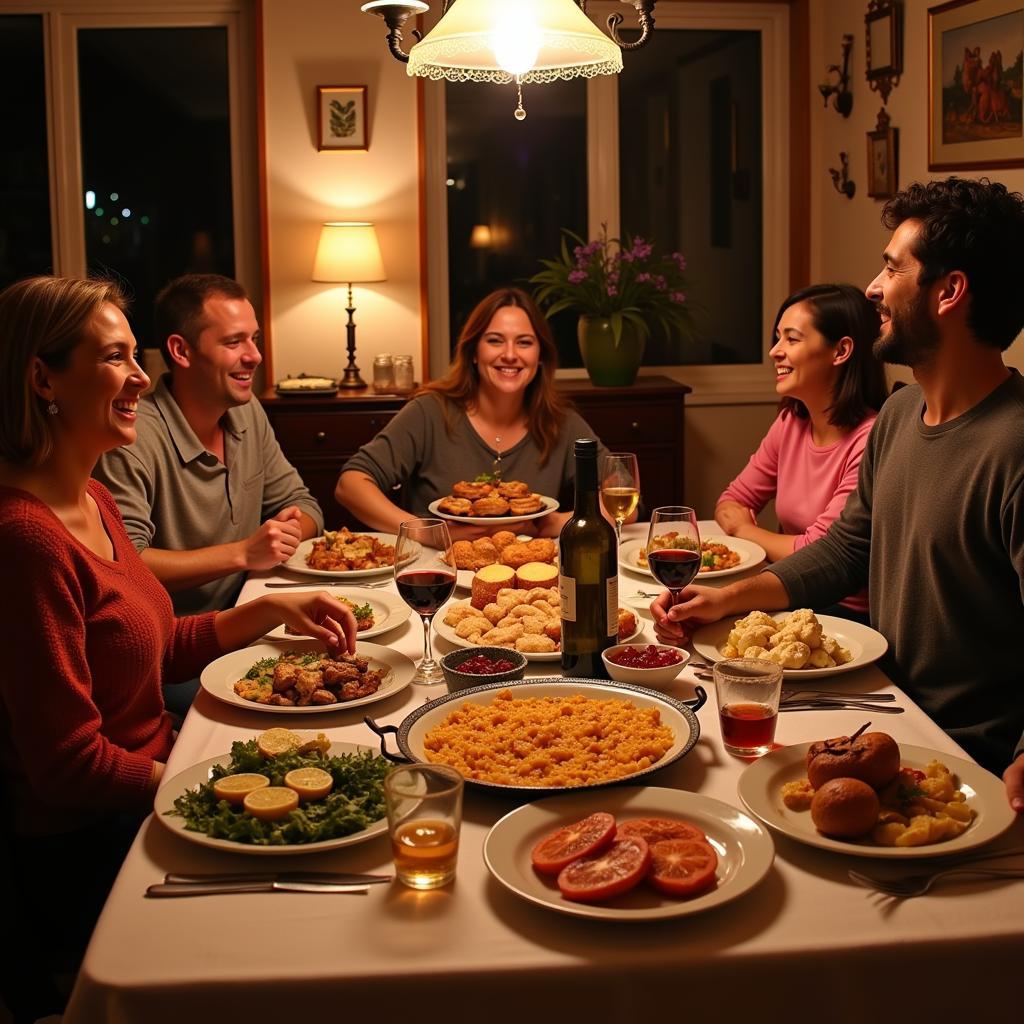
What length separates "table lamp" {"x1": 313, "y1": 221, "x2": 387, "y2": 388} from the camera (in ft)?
15.4

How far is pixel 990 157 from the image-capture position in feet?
12.3

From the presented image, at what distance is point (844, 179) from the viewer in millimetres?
4934

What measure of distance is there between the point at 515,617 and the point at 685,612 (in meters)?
0.29

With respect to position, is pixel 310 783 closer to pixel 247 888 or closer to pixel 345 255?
pixel 247 888

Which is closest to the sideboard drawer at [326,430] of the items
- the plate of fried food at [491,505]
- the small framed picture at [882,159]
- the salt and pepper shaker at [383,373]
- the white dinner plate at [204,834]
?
the salt and pepper shaker at [383,373]

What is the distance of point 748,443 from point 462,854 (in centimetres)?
427

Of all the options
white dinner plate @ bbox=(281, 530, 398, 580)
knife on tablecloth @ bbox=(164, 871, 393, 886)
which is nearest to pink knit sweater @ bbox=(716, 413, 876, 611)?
white dinner plate @ bbox=(281, 530, 398, 580)

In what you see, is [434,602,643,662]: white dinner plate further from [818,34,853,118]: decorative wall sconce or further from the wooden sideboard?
[818,34,853,118]: decorative wall sconce

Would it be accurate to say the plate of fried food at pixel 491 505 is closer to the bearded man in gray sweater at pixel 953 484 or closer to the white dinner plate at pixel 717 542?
the white dinner plate at pixel 717 542

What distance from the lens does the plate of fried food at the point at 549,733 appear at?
1.45m

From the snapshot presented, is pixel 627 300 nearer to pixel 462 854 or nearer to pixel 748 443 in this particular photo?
pixel 748 443

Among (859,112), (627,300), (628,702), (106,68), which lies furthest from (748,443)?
(628,702)

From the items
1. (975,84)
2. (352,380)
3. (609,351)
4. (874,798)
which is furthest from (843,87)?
(874,798)

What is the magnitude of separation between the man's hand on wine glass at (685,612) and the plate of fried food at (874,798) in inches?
21.7
